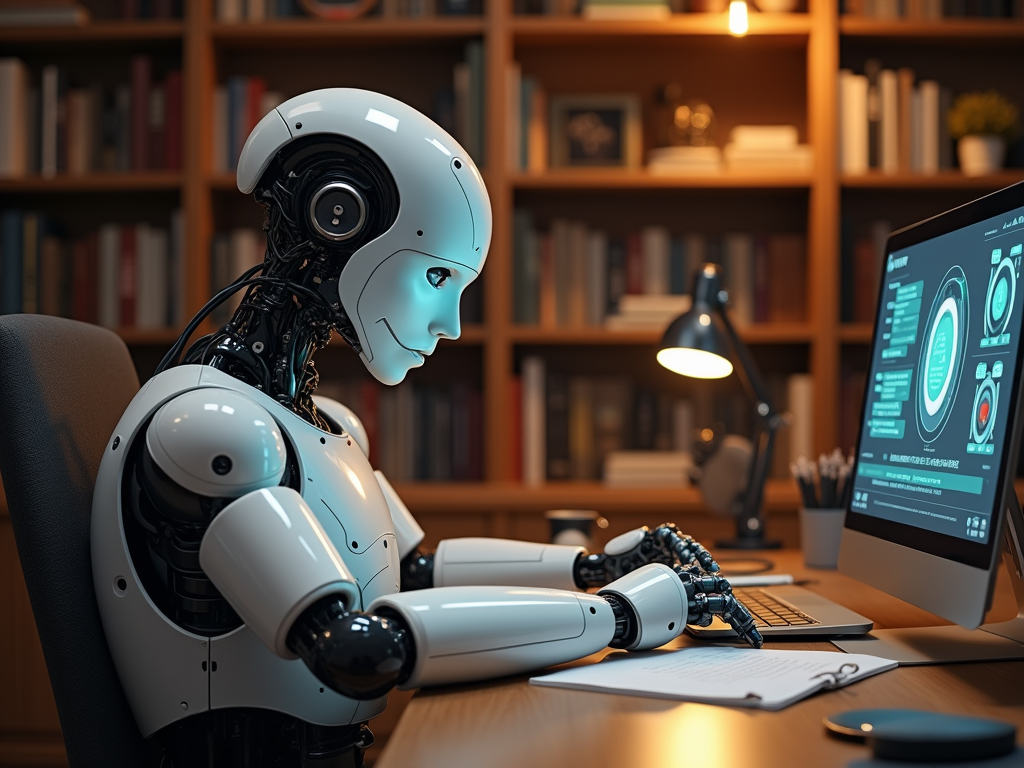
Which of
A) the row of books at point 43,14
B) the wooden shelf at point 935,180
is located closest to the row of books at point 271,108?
the row of books at point 43,14

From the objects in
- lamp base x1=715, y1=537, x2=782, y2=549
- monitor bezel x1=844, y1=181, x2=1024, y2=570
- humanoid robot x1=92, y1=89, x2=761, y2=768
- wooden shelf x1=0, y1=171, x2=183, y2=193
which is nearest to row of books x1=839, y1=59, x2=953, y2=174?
lamp base x1=715, y1=537, x2=782, y2=549

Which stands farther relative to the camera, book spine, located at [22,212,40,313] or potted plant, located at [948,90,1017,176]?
book spine, located at [22,212,40,313]

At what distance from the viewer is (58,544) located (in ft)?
2.94

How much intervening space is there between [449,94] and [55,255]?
1188 mm

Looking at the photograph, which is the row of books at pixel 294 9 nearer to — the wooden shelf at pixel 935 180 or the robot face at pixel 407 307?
the wooden shelf at pixel 935 180

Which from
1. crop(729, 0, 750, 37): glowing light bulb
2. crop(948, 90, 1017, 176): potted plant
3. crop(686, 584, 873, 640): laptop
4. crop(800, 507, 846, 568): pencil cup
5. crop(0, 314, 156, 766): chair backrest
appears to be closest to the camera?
crop(0, 314, 156, 766): chair backrest

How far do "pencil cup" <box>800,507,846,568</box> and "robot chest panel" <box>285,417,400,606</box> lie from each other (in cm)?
80

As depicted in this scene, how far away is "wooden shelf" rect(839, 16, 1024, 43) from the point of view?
2.55 m

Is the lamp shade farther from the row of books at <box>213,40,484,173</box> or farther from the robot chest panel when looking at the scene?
the row of books at <box>213,40,484,173</box>

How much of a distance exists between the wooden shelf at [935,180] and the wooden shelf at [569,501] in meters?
0.86

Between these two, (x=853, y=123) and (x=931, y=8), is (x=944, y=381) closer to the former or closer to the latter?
(x=853, y=123)

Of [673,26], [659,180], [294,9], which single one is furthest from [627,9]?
[294,9]

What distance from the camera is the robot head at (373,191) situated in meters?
0.92

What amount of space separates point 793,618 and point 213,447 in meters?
0.63
